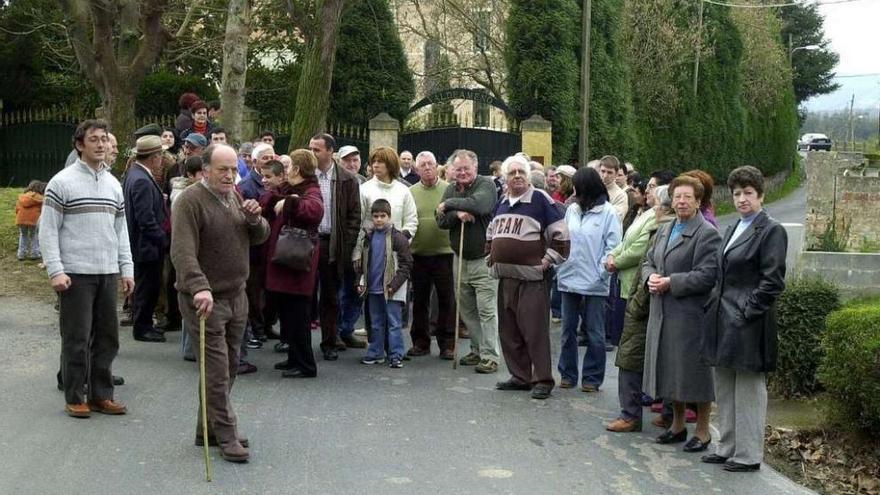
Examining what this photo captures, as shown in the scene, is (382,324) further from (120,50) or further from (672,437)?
(120,50)

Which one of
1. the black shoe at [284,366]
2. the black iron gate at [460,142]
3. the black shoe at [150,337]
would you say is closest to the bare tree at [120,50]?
the black iron gate at [460,142]

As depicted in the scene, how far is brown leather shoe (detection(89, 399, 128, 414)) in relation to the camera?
8.40 meters

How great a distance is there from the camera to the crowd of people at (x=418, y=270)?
24.7 feet

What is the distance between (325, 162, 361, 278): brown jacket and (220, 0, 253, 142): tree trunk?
5.10 metres

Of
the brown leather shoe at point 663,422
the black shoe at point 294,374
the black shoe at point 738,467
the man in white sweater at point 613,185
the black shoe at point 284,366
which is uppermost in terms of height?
the man in white sweater at point 613,185

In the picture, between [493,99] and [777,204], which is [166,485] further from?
[777,204]

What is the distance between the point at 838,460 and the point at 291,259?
193 inches

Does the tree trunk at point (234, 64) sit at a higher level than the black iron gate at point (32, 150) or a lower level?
higher

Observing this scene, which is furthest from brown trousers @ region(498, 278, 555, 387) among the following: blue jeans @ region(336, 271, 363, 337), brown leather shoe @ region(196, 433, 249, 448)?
brown leather shoe @ region(196, 433, 249, 448)

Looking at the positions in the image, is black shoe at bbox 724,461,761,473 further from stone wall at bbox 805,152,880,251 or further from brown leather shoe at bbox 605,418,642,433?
stone wall at bbox 805,152,880,251

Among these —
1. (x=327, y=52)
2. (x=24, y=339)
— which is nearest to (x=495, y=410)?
(x=24, y=339)

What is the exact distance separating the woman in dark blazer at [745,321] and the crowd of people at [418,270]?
13 millimetres

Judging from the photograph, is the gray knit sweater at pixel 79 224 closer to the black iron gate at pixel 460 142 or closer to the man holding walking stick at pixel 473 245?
the man holding walking stick at pixel 473 245

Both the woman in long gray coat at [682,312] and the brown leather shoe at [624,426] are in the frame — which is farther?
the brown leather shoe at [624,426]
